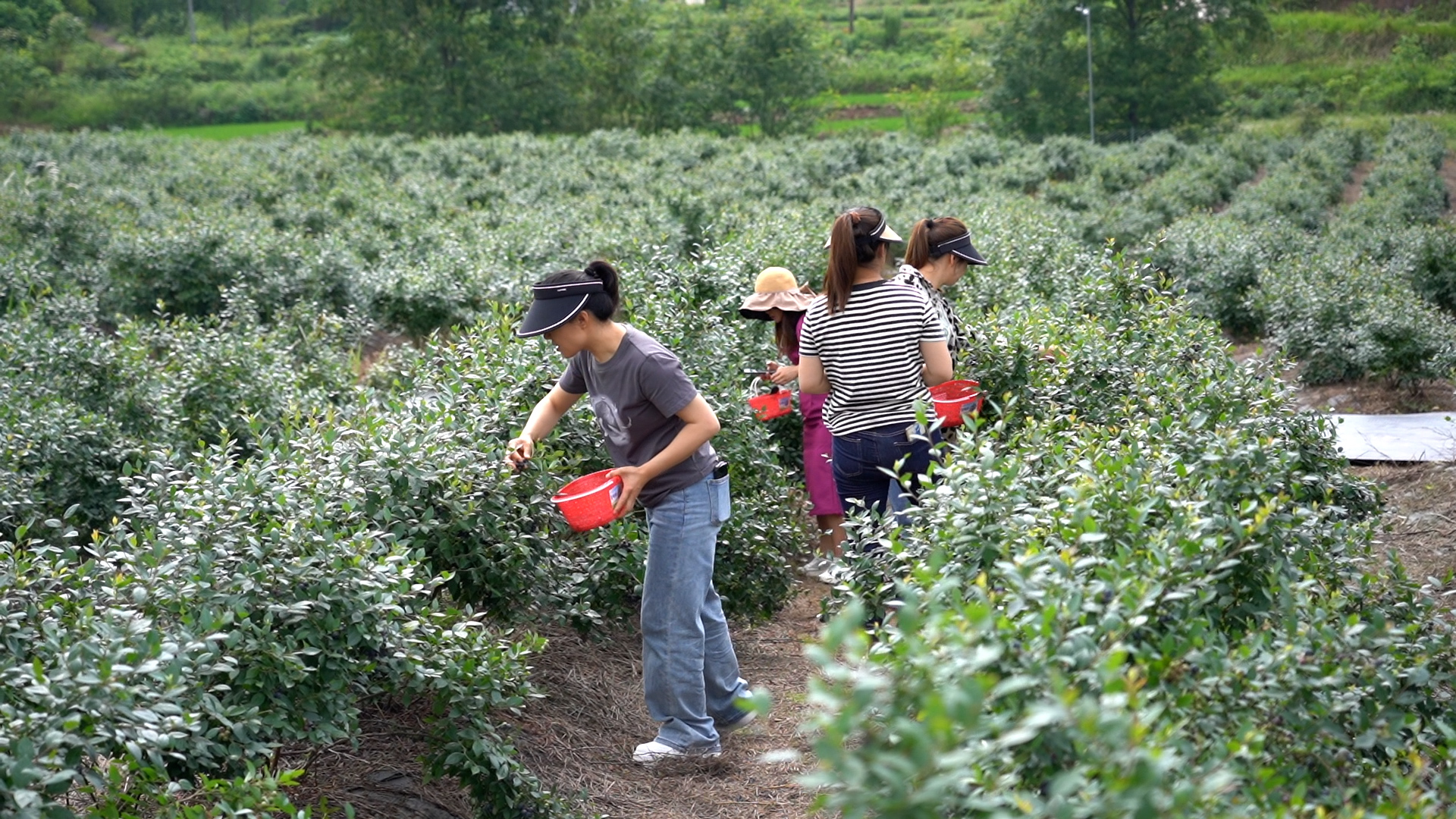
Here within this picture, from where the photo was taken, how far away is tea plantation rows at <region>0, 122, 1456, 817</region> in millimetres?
2156

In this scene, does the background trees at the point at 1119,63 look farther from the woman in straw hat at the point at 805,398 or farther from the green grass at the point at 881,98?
→ the woman in straw hat at the point at 805,398

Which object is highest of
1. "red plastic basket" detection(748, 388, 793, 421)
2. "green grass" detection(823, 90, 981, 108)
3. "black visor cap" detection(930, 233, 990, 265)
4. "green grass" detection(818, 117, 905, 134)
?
"black visor cap" detection(930, 233, 990, 265)

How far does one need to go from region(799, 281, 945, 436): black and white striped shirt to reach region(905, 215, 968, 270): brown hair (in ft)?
1.59

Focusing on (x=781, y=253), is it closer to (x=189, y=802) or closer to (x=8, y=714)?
(x=189, y=802)

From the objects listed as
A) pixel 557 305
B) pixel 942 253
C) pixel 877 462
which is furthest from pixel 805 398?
pixel 557 305

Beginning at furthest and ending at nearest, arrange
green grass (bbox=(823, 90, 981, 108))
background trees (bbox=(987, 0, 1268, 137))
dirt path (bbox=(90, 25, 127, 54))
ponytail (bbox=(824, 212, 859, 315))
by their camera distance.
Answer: dirt path (bbox=(90, 25, 127, 54)) → green grass (bbox=(823, 90, 981, 108)) → background trees (bbox=(987, 0, 1268, 137)) → ponytail (bbox=(824, 212, 859, 315))

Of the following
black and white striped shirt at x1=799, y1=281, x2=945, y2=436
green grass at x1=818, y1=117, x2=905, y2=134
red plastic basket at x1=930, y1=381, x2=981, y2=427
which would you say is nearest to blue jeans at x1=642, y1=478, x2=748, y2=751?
black and white striped shirt at x1=799, y1=281, x2=945, y2=436

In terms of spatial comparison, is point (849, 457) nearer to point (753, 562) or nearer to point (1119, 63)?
point (753, 562)

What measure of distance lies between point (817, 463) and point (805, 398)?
1.06 feet

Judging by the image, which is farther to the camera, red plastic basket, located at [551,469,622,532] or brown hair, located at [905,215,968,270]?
brown hair, located at [905,215,968,270]

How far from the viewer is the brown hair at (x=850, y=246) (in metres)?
4.51

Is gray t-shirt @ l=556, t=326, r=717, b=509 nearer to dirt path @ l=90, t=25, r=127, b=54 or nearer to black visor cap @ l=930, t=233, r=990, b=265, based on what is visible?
black visor cap @ l=930, t=233, r=990, b=265

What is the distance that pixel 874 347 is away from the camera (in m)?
4.57

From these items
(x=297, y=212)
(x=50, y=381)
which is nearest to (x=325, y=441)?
(x=50, y=381)
